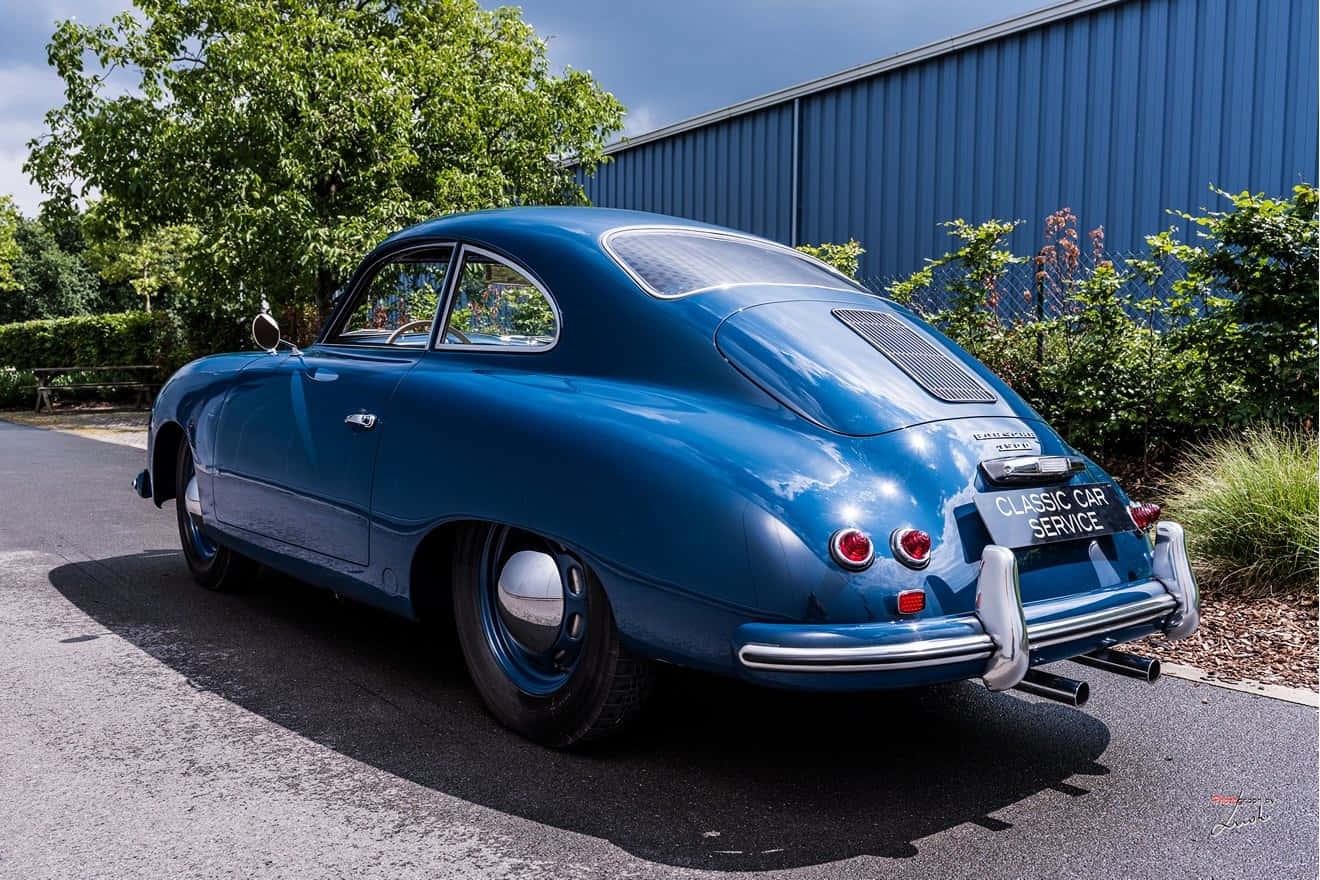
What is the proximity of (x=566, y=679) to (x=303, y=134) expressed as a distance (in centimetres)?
1374

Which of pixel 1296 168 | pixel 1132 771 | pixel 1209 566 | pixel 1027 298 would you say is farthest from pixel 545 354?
pixel 1296 168

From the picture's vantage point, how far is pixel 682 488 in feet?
9.11

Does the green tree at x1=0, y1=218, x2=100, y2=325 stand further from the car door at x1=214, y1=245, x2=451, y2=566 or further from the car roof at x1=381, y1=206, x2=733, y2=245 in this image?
the car roof at x1=381, y1=206, x2=733, y2=245

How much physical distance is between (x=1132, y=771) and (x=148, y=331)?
24.2 m

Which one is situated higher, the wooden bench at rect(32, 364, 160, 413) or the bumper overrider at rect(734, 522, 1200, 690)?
the wooden bench at rect(32, 364, 160, 413)

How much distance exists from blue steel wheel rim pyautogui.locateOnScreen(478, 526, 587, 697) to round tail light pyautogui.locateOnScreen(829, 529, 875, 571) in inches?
31.1

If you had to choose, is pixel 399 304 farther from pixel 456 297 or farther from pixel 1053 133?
pixel 1053 133

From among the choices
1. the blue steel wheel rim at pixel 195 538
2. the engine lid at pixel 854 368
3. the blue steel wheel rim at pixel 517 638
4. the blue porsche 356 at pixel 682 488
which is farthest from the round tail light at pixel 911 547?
the blue steel wheel rim at pixel 195 538

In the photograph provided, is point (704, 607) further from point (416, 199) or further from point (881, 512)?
point (416, 199)

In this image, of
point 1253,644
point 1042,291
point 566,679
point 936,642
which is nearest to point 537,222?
point 566,679

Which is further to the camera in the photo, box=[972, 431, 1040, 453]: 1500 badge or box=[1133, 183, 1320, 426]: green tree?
box=[1133, 183, 1320, 426]: green tree

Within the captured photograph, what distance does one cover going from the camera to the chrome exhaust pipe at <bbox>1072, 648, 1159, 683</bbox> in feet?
9.82

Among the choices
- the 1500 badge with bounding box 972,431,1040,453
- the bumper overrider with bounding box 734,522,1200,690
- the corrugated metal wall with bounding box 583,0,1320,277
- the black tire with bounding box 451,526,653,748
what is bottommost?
the black tire with bounding box 451,526,653,748

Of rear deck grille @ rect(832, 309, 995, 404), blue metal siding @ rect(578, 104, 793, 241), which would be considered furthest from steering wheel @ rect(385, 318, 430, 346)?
blue metal siding @ rect(578, 104, 793, 241)
